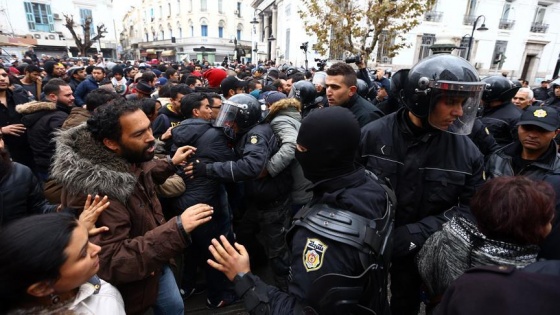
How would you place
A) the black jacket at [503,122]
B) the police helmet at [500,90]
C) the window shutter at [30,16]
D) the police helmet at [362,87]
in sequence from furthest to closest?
1. the window shutter at [30,16]
2. the police helmet at [362,87]
3. the police helmet at [500,90]
4. the black jacket at [503,122]

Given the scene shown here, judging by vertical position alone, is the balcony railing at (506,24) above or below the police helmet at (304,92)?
above

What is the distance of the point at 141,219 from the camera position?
192 centimetres

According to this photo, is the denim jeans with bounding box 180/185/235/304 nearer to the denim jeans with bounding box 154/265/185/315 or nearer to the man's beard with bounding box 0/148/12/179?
the denim jeans with bounding box 154/265/185/315

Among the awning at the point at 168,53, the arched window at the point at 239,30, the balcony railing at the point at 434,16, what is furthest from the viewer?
the arched window at the point at 239,30

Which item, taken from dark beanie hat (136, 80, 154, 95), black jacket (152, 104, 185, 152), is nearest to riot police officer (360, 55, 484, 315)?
black jacket (152, 104, 185, 152)

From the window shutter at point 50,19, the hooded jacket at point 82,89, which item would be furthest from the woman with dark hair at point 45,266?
the window shutter at point 50,19

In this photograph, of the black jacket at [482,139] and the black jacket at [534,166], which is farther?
the black jacket at [482,139]

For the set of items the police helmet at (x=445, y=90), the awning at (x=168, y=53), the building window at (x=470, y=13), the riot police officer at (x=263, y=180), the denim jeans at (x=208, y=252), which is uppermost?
the building window at (x=470, y=13)

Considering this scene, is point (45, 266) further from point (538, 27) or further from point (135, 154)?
point (538, 27)

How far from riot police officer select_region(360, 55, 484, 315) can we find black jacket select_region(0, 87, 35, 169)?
471 centimetres

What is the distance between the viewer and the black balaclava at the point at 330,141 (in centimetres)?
143

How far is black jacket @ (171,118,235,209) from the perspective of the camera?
284 centimetres

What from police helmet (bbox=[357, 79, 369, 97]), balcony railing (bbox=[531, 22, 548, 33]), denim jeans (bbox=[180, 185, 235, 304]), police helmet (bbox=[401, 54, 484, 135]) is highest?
balcony railing (bbox=[531, 22, 548, 33])

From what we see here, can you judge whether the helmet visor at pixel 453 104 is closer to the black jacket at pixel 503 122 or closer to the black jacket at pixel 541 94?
the black jacket at pixel 503 122
